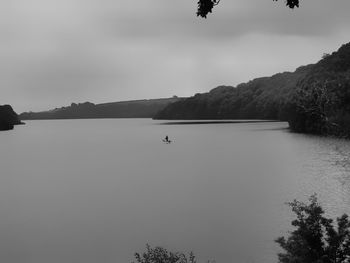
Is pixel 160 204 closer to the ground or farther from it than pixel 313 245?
closer to the ground

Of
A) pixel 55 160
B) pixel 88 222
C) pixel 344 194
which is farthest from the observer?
pixel 55 160

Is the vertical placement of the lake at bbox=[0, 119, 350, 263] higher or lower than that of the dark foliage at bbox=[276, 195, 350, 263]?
lower

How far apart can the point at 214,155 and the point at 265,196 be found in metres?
63.0

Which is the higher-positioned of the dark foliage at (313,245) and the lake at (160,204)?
the dark foliage at (313,245)

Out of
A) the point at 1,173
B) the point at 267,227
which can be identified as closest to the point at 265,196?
the point at 267,227

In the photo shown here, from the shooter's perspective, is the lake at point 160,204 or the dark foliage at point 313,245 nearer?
the dark foliage at point 313,245

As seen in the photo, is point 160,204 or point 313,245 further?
point 160,204

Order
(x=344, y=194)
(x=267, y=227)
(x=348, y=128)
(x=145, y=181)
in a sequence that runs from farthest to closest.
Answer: (x=145, y=181)
(x=344, y=194)
(x=267, y=227)
(x=348, y=128)

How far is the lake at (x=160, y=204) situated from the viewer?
4022 centimetres

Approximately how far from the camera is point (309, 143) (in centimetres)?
13650

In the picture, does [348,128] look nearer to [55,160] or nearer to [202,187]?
[202,187]

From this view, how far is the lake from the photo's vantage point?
1583 inches

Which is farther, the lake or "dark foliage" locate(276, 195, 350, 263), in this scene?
the lake

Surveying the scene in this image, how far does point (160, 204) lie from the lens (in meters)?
58.5
